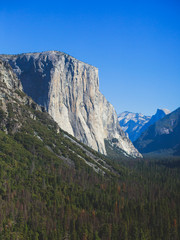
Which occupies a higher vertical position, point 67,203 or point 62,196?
point 62,196

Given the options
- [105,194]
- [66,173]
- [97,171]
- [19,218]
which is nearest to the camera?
[19,218]

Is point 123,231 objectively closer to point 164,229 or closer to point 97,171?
point 164,229

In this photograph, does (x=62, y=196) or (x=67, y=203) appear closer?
(x=67, y=203)

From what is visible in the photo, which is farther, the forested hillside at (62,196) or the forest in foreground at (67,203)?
the forested hillside at (62,196)

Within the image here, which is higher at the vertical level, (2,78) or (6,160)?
(2,78)

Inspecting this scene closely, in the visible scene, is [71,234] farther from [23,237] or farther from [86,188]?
[86,188]

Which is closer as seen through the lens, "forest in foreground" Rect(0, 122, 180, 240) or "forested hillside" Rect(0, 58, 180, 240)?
"forest in foreground" Rect(0, 122, 180, 240)

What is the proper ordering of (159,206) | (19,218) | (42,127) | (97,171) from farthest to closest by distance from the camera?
(42,127) < (97,171) < (159,206) < (19,218)

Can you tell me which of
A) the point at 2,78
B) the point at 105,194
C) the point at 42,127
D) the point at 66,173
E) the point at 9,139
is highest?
the point at 2,78

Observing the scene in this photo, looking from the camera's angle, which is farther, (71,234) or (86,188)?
(86,188)

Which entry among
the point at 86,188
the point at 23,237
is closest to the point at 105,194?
the point at 86,188
